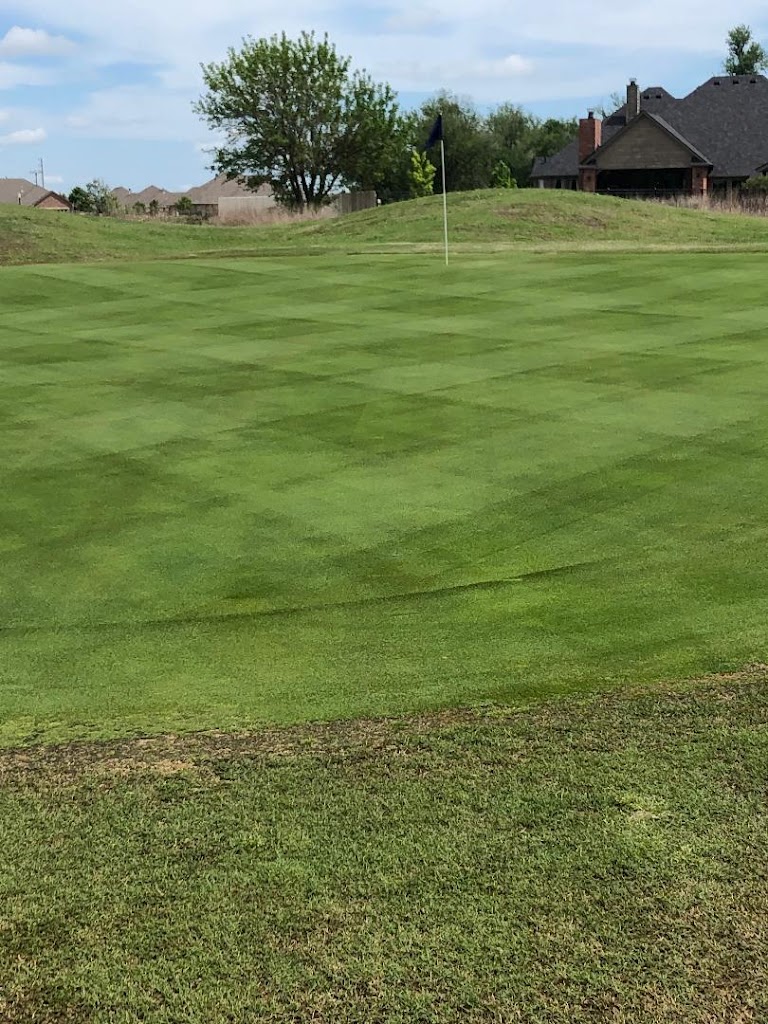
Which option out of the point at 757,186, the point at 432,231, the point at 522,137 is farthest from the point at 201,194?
the point at 432,231

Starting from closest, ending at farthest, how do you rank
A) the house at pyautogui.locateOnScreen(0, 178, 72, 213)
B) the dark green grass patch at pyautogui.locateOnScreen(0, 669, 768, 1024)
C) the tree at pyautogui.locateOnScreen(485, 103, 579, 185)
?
the dark green grass patch at pyautogui.locateOnScreen(0, 669, 768, 1024) < the tree at pyautogui.locateOnScreen(485, 103, 579, 185) < the house at pyautogui.locateOnScreen(0, 178, 72, 213)

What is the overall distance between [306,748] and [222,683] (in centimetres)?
118

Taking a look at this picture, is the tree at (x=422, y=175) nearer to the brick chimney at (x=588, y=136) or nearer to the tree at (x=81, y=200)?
the brick chimney at (x=588, y=136)

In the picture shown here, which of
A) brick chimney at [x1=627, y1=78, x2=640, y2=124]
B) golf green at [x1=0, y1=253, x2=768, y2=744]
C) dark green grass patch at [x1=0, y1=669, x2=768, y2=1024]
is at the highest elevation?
brick chimney at [x1=627, y1=78, x2=640, y2=124]

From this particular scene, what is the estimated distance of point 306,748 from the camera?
18.4 feet

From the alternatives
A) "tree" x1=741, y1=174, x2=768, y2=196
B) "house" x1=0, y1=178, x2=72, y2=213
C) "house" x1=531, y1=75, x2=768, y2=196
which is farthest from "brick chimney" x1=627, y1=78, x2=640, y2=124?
"house" x1=0, y1=178, x2=72, y2=213

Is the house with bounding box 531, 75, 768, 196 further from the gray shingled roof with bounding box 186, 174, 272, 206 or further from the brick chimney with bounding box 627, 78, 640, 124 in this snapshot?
the gray shingled roof with bounding box 186, 174, 272, 206

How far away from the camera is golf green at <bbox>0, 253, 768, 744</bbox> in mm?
6629

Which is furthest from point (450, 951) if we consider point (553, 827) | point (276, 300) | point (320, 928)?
point (276, 300)

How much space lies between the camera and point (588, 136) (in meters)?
76.2

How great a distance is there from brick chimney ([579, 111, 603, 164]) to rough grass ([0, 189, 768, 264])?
104 ft

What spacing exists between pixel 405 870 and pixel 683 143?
7480 centimetres

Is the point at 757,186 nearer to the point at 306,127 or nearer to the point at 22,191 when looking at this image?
the point at 306,127

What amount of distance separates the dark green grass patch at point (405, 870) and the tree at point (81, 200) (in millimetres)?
88104
